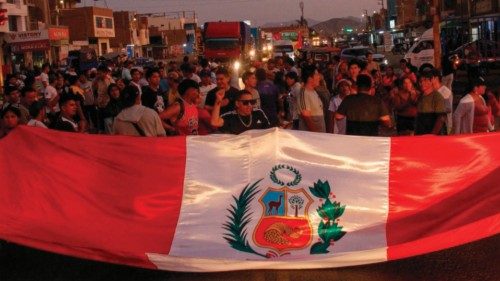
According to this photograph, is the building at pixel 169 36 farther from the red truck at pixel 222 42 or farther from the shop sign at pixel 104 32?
the red truck at pixel 222 42

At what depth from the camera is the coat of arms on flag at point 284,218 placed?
19.9ft

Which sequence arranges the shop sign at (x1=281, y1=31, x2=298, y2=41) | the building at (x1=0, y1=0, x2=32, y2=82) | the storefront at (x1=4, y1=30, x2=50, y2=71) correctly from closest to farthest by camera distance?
the storefront at (x1=4, y1=30, x2=50, y2=71) < the building at (x1=0, y1=0, x2=32, y2=82) < the shop sign at (x1=281, y1=31, x2=298, y2=41)

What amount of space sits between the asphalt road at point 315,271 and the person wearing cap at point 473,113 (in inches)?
91.7

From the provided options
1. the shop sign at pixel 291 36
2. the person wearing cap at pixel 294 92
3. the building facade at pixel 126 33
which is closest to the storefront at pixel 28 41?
the person wearing cap at pixel 294 92

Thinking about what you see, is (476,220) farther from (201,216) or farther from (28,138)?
(28,138)

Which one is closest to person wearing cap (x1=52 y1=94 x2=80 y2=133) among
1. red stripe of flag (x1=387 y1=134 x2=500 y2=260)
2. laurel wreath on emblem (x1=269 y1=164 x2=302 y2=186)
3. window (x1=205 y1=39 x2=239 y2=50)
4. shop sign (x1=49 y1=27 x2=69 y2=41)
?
laurel wreath on emblem (x1=269 y1=164 x2=302 y2=186)

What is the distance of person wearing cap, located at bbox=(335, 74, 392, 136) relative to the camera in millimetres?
8273

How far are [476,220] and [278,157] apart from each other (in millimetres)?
1729

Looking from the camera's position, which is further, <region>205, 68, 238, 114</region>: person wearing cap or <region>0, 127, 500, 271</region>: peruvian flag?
<region>205, 68, 238, 114</region>: person wearing cap

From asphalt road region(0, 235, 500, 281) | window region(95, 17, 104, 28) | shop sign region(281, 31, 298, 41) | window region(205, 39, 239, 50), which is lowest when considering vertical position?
asphalt road region(0, 235, 500, 281)

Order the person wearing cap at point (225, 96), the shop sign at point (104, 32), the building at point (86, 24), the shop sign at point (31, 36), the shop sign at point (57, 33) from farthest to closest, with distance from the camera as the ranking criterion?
1. the shop sign at point (104, 32)
2. the building at point (86, 24)
3. the shop sign at point (57, 33)
4. the shop sign at point (31, 36)
5. the person wearing cap at point (225, 96)

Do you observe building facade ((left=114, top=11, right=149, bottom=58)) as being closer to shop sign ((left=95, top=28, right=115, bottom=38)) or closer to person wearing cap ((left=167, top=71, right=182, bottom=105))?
shop sign ((left=95, top=28, right=115, bottom=38))

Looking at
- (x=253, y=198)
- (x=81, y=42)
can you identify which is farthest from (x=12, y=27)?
(x=253, y=198)

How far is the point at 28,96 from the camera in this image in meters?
11.2
